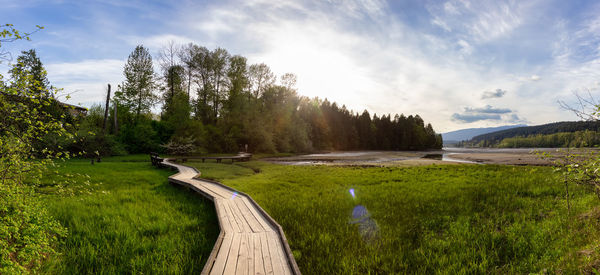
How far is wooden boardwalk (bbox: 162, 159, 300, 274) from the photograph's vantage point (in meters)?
3.85

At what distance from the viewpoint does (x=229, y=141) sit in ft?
135

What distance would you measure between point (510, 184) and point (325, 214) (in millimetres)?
9480

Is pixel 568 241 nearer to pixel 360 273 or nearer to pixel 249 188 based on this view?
pixel 360 273

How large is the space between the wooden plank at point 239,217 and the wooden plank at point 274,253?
60cm

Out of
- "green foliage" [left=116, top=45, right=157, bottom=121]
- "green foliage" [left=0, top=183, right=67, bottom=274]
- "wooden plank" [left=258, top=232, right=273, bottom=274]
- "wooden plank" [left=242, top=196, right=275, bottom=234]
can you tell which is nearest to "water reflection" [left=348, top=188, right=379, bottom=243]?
"wooden plank" [left=242, top=196, right=275, bottom=234]

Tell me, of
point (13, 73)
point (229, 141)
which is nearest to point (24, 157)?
point (13, 73)

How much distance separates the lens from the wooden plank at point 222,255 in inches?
148

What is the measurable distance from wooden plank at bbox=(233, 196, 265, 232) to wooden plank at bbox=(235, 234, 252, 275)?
51cm

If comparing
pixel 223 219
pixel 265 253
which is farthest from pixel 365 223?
pixel 223 219

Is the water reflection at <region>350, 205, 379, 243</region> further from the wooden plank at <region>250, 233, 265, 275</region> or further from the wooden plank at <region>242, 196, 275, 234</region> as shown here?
the wooden plank at <region>250, 233, 265, 275</region>

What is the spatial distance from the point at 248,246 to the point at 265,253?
0.46m

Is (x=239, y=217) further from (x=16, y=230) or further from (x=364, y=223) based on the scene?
(x=16, y=230)

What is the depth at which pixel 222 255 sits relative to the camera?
4.24 m

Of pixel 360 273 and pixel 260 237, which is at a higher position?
pixel 260 237
